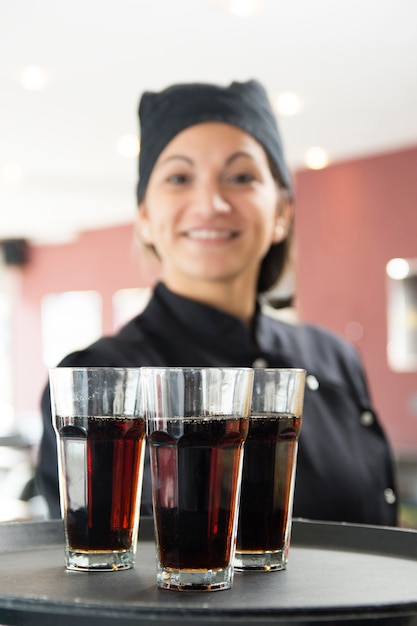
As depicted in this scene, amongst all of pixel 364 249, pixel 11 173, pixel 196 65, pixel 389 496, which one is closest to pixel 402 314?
pixel 364 249

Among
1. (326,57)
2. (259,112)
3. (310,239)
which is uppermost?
(326,57)

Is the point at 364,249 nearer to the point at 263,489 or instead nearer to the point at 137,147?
the point at 137,147

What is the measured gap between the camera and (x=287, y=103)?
18.7 feet

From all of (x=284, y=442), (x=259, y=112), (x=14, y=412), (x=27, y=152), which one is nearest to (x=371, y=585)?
(x=284, y=442)

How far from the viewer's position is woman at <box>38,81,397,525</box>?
158cm

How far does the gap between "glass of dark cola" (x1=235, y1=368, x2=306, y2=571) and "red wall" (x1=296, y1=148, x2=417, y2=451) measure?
5828mm

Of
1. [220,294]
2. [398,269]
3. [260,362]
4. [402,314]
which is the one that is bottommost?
[260,362]

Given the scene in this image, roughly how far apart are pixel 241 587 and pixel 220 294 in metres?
0.95

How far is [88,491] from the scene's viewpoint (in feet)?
2.81

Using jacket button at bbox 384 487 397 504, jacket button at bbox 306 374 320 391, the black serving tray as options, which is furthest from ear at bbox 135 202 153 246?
the black serving tray

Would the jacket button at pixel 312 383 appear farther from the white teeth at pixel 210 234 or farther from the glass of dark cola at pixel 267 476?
the glass of dark cola at pixel 267 476

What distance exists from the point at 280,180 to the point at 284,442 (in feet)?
2.99

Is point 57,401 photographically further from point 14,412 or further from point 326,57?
point 14,412

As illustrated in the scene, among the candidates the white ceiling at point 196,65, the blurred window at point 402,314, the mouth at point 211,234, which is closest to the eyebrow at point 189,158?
the mouth at point 211,234
